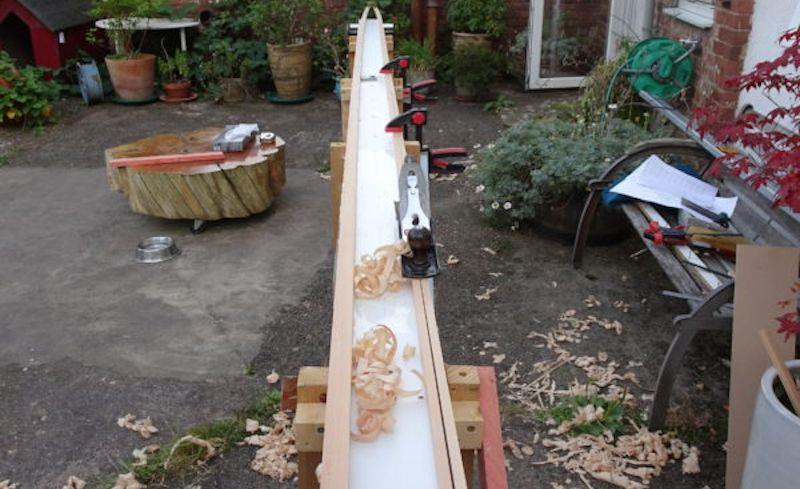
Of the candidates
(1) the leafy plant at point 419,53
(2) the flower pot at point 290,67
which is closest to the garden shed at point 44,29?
(2) the flower pot at point 290,67

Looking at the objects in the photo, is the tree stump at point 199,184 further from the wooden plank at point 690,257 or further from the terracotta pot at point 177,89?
the terracotta pot at point 177,89

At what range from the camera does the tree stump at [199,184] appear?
512 centimetres

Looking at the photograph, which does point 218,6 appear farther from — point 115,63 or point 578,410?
point 578,410

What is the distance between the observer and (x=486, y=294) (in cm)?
435

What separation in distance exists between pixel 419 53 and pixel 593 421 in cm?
632

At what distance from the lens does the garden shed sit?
28.7ft

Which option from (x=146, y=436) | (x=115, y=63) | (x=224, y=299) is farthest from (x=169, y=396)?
(x=115, y=63)

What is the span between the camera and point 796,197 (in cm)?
237

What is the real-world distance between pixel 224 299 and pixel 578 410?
2.14 meters

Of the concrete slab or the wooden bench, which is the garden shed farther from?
the wooden bench

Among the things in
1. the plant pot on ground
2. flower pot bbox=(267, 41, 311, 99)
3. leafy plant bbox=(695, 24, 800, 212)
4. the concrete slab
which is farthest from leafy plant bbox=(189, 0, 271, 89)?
leafy plant bbox=(695, 24, 800, 212)

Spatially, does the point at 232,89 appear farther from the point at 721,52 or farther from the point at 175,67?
the point at 721,52

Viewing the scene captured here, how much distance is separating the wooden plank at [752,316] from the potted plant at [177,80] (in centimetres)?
746

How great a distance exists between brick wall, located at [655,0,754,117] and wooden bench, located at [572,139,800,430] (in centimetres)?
87
